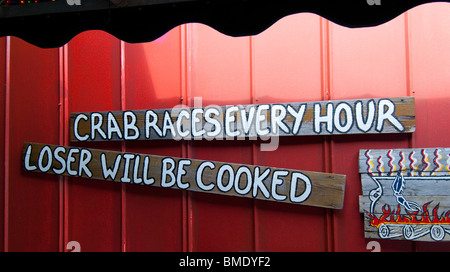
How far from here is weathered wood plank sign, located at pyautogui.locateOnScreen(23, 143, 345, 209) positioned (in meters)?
2.71

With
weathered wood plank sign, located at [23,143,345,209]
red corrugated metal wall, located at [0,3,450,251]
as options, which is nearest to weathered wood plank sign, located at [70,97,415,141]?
red corrugated metal wall, located at [0,3,450,251]

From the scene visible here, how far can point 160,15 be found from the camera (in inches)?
78.7

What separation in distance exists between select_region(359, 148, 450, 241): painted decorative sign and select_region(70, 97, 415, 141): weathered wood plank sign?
0.74ft

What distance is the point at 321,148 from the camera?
280 centimetres

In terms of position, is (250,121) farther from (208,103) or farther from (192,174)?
(192,174)

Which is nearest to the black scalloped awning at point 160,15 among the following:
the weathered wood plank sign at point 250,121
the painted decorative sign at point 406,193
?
the weathered wood plank sign at point 250,121

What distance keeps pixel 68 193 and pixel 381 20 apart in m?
2.84

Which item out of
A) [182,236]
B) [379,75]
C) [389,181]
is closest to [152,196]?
[182,236]

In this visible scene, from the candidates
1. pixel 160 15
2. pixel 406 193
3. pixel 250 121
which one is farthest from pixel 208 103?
pixel 406 193

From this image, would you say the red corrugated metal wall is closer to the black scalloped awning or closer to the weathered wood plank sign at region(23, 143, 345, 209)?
the weathered wood plank sign at region(23, 143, 345, 209)

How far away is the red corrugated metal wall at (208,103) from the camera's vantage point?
2701mm

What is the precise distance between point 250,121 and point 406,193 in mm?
1288

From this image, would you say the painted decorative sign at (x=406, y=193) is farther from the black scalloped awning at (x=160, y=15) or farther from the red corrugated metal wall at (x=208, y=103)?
the black scalloped awning at (x=160, y=15)
